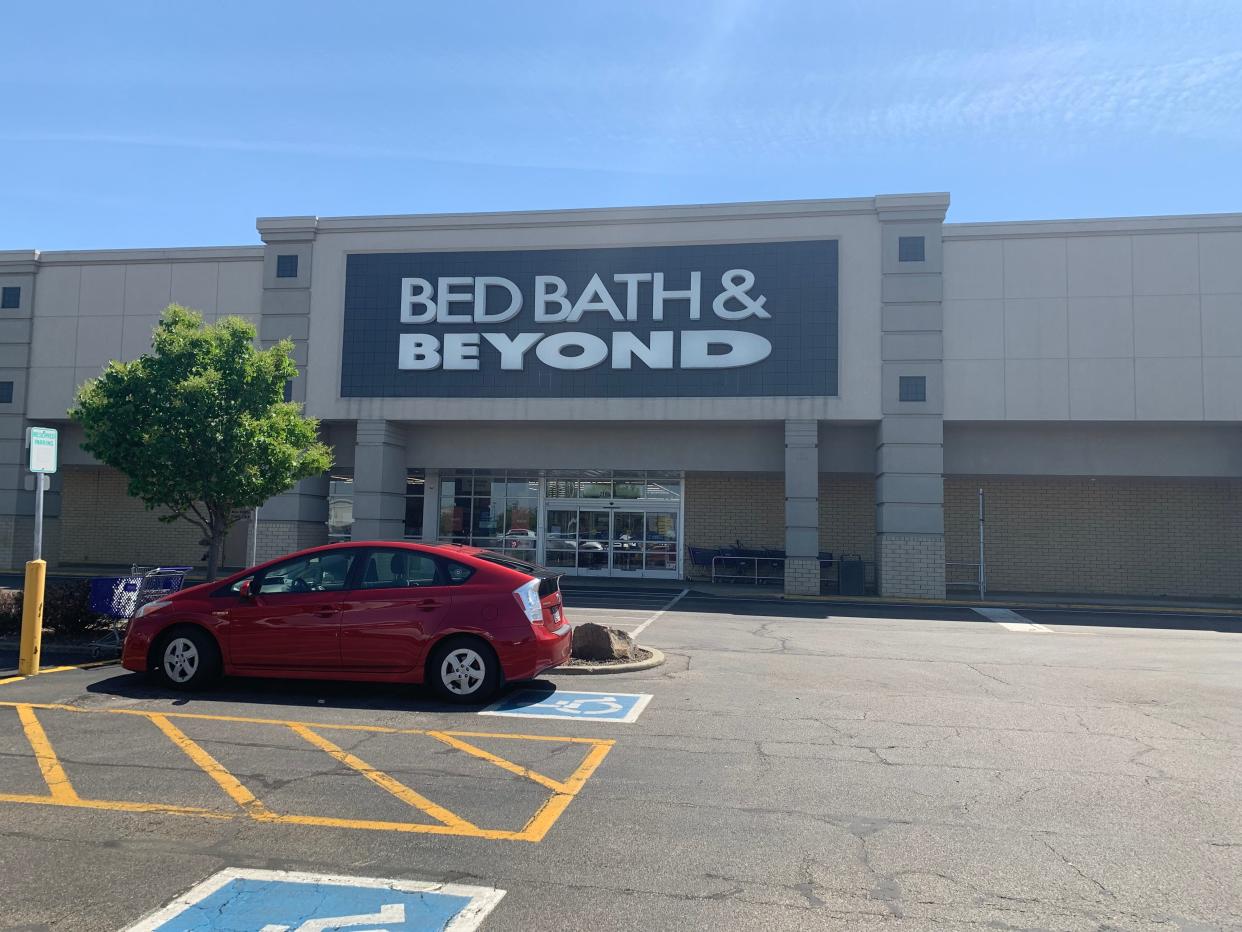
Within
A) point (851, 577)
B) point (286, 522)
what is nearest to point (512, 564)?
point (851, 577)

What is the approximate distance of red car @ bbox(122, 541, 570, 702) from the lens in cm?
822

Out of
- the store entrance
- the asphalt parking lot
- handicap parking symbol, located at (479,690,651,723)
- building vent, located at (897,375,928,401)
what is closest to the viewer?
the asphalt parking lot

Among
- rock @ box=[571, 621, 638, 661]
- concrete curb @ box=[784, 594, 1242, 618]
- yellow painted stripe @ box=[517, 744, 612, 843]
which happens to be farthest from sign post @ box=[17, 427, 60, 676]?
concrete curb @ box=[784, 594, 1242, 618]

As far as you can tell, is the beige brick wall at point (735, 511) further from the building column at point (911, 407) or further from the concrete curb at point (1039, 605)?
the concrete curb at point (1039, 605)

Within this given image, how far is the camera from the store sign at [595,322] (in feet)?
76.1

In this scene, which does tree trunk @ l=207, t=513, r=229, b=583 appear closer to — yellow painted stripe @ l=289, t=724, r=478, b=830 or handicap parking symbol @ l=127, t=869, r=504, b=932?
yellow painted stripe @ l=289, t=724, r=478, b=830

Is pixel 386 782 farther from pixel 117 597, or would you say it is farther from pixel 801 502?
pixel 801 502

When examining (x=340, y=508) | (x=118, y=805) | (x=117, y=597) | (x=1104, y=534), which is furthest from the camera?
(x=340, y=508)

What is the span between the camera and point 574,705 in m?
8.37

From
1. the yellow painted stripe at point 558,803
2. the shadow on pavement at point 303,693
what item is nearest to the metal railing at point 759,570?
the shadow on pavement at point 303,693

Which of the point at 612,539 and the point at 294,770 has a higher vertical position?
the point at 612,539

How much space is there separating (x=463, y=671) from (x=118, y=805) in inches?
130

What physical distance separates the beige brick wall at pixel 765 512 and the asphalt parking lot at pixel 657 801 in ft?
52.7

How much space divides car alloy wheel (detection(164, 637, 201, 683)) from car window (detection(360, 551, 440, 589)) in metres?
1.80
